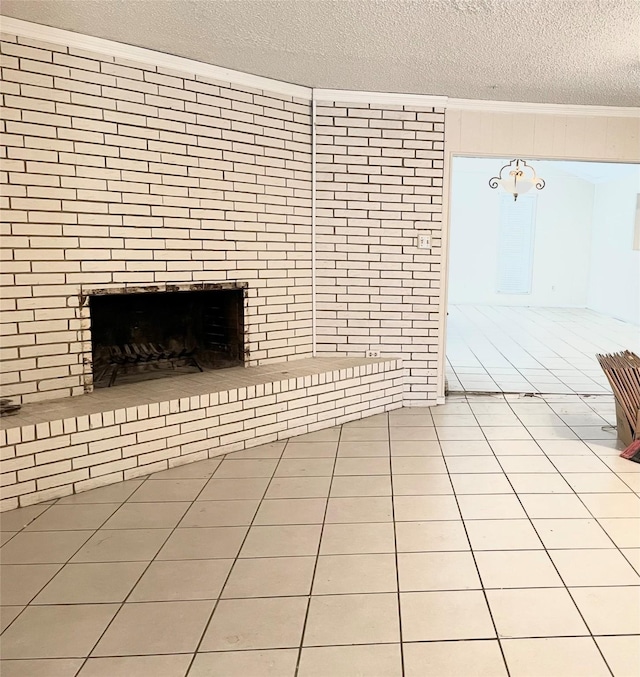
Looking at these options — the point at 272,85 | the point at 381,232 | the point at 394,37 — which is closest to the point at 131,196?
the point at 272,85

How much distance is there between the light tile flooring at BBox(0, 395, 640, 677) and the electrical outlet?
1.74 m

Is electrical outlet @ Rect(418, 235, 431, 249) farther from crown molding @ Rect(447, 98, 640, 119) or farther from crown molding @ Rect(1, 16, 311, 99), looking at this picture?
crown molding @ Rect(1, 16, 311, 99)

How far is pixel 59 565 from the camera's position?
2514 millimetres

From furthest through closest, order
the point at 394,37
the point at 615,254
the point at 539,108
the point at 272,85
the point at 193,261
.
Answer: the point at 615,254 → the point at 539,108 → the point at 272,85 → the point at 193,261 → the point at 394,37

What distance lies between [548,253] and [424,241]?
959 cm

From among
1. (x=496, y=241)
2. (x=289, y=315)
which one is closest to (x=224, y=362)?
(x=289, y=315)

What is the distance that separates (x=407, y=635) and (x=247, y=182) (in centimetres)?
329

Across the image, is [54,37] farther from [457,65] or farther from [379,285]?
[379,285]

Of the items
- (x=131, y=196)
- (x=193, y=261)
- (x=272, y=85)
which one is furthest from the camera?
(x=272, y=85)

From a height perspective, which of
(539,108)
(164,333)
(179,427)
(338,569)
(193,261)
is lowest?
(338,569)

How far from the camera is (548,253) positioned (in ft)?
43.7

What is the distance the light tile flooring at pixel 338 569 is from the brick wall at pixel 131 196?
3.48ft

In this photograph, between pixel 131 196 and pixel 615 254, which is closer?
pixel 131 196

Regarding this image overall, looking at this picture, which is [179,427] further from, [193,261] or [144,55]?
[144,55]
